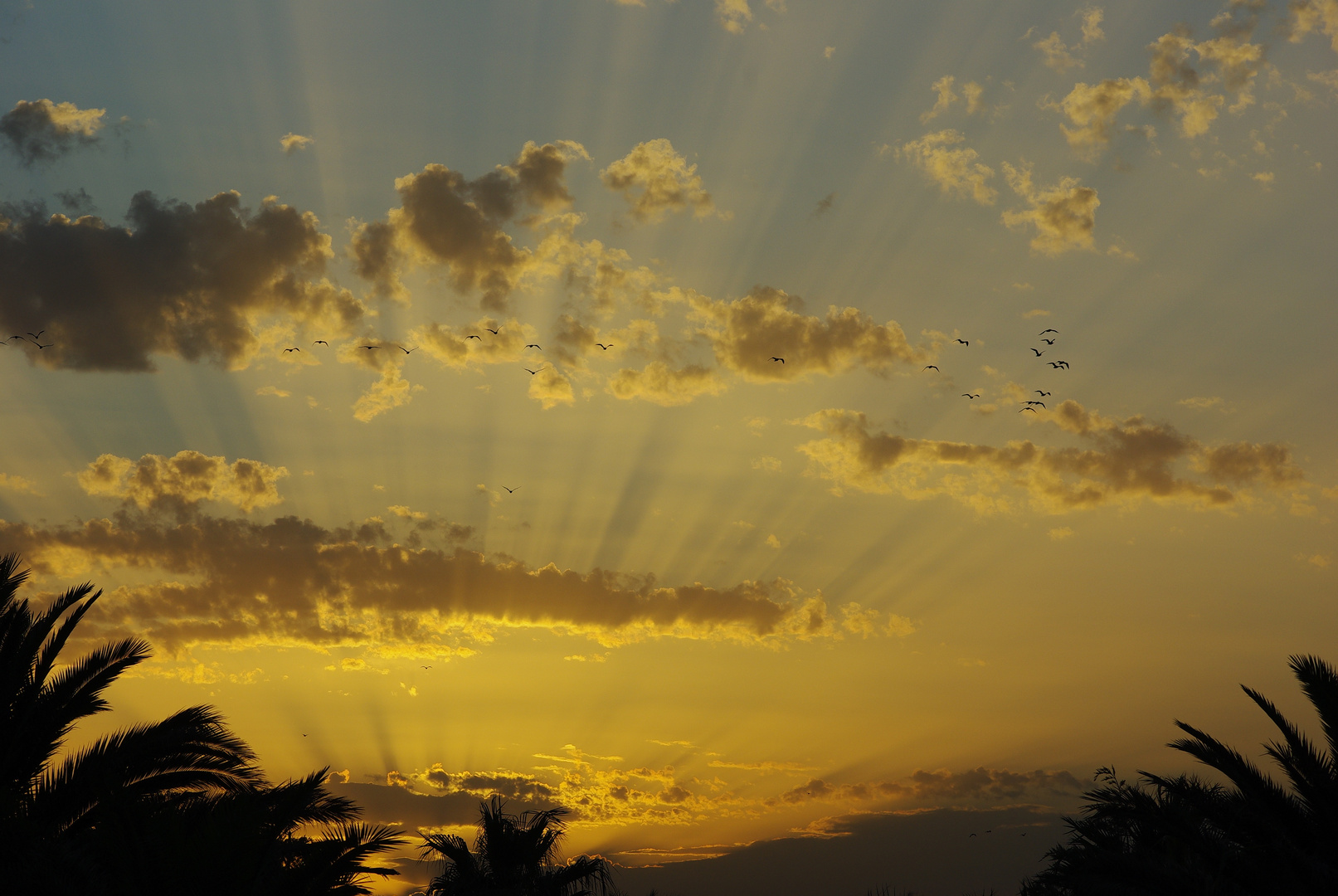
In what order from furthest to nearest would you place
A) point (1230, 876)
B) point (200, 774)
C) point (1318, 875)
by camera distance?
point (200, 774) → point (1230, 876) → point (1318, 875)

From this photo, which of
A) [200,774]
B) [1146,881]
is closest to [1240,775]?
[1146,881]

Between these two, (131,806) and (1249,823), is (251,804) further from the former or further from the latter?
(1249,823)

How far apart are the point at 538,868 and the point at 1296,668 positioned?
25.7 metres

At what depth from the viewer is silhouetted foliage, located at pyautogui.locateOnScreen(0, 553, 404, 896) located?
53.6 feet

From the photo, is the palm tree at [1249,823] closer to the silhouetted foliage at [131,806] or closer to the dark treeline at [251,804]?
the dark treeline at [251,804]

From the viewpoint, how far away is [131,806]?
16750 millimetres

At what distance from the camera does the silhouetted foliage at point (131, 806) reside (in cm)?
1634

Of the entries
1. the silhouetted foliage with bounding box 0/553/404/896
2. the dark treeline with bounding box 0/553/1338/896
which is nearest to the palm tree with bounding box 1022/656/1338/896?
the dark treeline with bounding box 0/553/1338/896

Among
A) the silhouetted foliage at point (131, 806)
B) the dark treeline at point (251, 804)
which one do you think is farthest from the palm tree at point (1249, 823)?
the silhouetted foliage at point (131, 806)

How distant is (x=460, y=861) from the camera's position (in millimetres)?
35562

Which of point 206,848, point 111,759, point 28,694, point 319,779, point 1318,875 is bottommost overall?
point 1318,875

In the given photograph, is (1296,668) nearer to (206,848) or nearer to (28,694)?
(206,848)

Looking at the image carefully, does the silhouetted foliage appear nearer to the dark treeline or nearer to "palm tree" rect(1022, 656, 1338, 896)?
the dark treeline

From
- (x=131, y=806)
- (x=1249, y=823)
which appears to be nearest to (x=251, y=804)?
(x=131, y=806)
